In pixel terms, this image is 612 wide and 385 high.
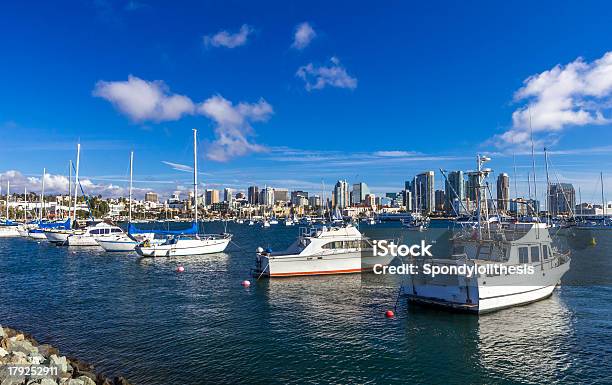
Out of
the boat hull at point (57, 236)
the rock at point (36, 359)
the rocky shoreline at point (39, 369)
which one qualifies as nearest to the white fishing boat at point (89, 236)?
the boat hull at point (57, 236)

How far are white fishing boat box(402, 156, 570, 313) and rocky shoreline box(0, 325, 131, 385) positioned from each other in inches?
755

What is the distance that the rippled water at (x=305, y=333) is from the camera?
1891 cm

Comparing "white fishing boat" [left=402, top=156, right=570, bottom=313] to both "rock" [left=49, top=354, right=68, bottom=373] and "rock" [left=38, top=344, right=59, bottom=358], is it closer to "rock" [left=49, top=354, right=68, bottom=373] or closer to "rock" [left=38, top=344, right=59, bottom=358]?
"rock" [left=49, top=354, right=68, bottom=373]

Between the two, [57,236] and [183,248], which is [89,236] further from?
[183,248]

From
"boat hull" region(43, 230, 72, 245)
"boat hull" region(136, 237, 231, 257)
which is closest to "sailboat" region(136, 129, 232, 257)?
"boat hull" region(136, 237, 231, 257)

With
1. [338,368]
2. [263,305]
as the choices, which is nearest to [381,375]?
[338,368]

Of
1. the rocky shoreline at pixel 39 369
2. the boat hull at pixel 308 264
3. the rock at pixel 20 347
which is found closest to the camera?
the rocky shoreline at pixel 39 369

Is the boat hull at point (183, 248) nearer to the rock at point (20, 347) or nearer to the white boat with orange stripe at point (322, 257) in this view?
the white boat with orange stripe at point (322, 257)

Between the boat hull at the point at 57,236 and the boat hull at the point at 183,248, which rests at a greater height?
the boat hull at the point at 57,236

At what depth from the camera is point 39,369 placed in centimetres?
1617

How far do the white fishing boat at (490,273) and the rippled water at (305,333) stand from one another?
2.82ft

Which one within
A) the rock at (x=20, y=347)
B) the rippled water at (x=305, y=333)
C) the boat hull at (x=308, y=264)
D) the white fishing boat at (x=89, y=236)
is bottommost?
the rippled water at (x=305, y=333)

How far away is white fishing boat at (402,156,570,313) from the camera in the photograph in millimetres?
26500

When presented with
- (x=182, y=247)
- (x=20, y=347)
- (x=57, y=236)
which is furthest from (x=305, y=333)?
(x=57, y=236)
